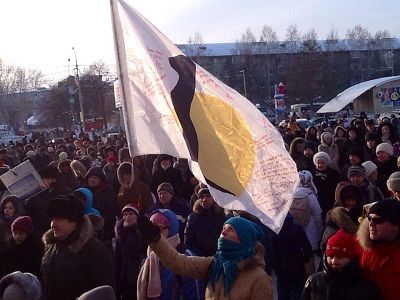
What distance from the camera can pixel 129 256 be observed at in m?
5.49

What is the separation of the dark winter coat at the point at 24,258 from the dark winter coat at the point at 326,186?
12.7 feet

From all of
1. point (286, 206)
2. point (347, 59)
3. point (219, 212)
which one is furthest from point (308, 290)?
point (347, 59)

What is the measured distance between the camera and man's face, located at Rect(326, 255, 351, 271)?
3765mm

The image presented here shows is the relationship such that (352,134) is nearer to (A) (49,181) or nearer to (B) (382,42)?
(A) (49,181)

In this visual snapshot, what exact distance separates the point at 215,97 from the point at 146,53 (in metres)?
0.54

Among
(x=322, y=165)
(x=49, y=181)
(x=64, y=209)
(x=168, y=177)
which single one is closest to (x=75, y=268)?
(x=64, y=209)

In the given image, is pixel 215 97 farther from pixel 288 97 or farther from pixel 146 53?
pixel 288 97

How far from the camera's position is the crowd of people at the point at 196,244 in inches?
147

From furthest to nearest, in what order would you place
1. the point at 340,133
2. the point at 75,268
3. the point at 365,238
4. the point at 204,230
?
1. the point at 340,133
2. the point at 204,230
3. the point at 75,268
4. the point at 365,238

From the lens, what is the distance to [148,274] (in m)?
4.82

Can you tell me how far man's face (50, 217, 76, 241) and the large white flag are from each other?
80 cm

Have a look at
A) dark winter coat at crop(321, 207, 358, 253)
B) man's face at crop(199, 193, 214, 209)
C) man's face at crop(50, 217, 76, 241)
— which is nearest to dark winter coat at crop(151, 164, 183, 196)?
man's face at crop(199, 193, 214, 209)

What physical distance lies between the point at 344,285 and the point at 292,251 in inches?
79.3

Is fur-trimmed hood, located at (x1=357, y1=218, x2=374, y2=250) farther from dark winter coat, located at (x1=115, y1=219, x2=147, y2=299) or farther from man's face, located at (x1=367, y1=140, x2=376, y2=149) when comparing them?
man's face, located at (x1=367, y1=140, x2=376, y2=149)
